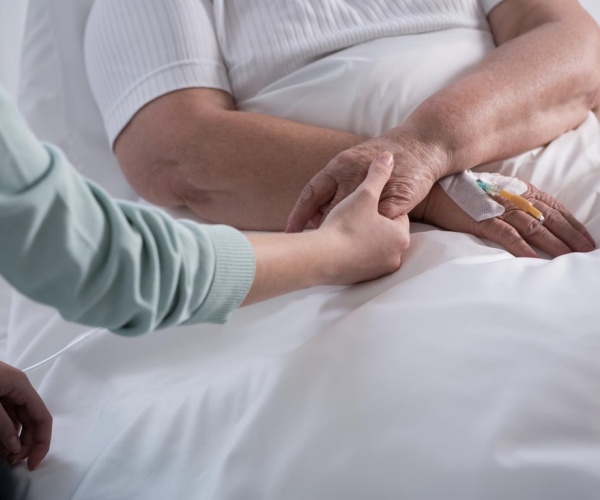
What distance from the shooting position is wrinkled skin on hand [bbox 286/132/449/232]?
3.31 feet

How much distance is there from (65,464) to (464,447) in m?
0.50

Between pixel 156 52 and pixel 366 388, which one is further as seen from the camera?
pixel 156 52

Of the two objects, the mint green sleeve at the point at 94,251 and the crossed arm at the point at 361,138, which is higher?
the mint green sleeve at the point at 94,251

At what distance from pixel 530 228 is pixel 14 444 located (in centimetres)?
76

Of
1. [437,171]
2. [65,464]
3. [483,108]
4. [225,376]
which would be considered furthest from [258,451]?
[483,108]

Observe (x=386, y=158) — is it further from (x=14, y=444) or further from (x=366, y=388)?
(x=14, y=444)

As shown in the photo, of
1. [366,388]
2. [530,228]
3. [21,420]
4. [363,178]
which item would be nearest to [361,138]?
[363,178]

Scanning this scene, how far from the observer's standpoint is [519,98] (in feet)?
3.81

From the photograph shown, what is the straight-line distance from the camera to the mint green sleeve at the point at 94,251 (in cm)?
51

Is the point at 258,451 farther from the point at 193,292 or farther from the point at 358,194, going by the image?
the point at 358,194

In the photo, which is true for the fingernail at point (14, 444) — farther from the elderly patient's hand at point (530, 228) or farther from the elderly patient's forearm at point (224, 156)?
the elderly patient's hand at point (530, 228)

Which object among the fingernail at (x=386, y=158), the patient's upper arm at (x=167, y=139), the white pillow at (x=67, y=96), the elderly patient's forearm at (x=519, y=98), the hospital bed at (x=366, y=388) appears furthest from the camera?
the white pillow at (x=67, y=96)

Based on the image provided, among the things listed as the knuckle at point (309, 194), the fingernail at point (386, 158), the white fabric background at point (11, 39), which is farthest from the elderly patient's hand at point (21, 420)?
the white fabric background at point (11, 39)

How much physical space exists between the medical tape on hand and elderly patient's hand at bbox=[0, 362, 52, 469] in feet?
2.15
